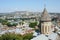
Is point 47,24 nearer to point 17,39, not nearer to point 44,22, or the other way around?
point 44,22

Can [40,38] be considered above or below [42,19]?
below

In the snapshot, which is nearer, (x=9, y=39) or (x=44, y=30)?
(x=9, y=39)

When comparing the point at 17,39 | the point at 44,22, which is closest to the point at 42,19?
the point at 44,22

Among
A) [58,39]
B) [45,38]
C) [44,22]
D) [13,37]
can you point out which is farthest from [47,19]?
[58,39]

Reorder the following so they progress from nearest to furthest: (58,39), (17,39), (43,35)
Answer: (58,39), (17,39), (43,35)

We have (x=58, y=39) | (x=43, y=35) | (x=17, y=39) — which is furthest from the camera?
(x=43, y=35)

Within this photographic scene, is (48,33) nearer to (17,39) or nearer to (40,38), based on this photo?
(40,38)

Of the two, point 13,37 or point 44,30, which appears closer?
point 13,37
